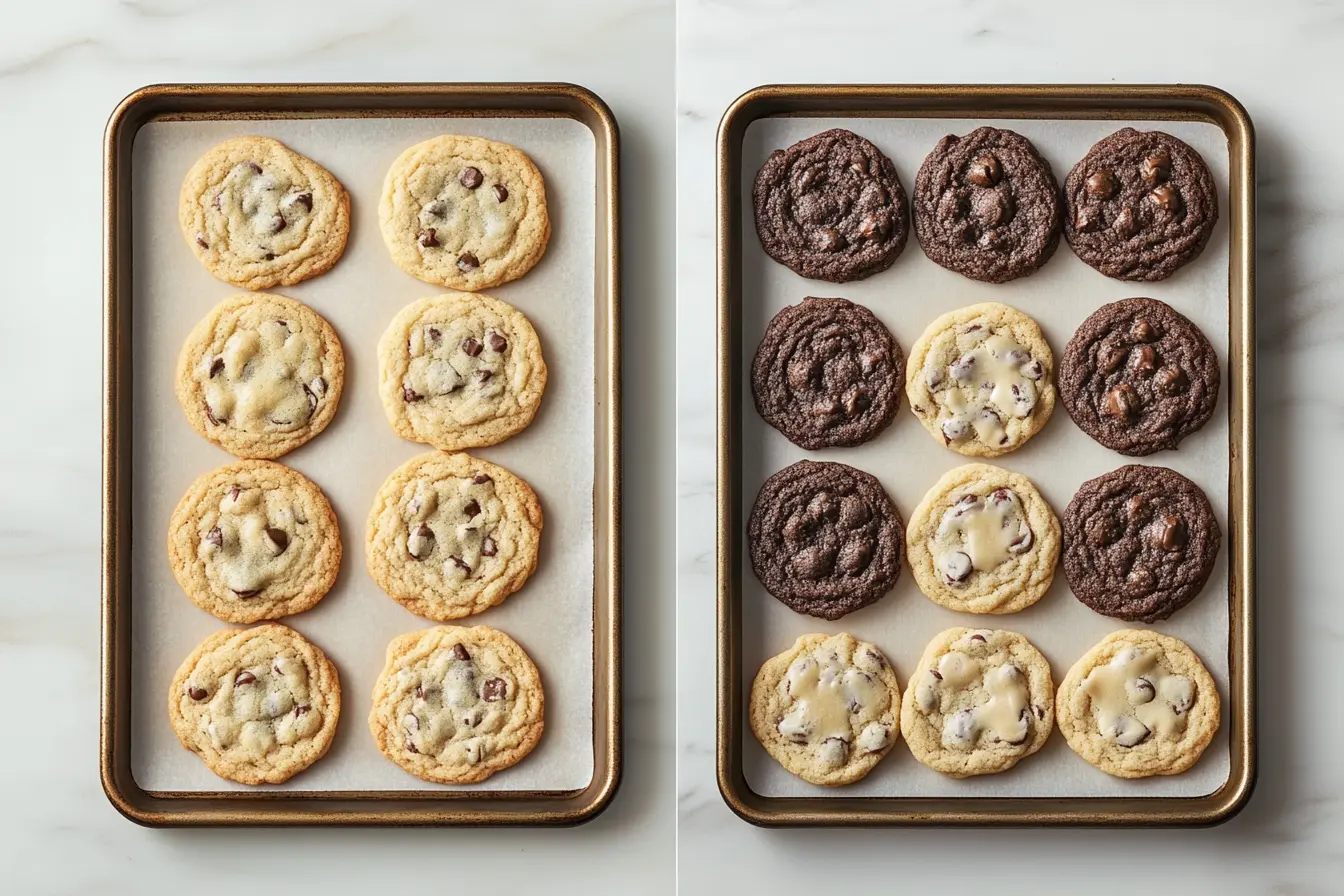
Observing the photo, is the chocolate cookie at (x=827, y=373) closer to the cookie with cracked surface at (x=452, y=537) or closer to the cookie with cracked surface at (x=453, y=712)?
the cookie with cracked surface at (x=452, y=537)

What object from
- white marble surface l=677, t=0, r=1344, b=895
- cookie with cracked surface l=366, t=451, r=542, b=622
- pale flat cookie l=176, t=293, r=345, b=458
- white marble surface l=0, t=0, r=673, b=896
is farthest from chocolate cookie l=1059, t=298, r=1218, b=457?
pale flat cookie l=176, t=293, r=345, b=458

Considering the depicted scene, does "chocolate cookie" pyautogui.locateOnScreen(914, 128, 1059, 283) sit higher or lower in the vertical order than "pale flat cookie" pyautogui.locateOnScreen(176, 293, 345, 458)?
higher

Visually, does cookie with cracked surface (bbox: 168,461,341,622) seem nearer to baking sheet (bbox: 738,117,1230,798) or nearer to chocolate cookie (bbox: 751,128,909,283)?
baking sheet (bbox: 738,117,1230,798)

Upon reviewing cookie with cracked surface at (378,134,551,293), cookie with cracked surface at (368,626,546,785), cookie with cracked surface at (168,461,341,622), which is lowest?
cookie with cracked surface at (368,626,546,785)

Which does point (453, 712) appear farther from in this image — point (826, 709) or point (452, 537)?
point (826, 709)

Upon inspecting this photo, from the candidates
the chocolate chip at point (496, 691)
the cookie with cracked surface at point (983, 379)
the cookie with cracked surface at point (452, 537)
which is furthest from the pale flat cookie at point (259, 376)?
the cookie with cracked surface at point (983, 379)

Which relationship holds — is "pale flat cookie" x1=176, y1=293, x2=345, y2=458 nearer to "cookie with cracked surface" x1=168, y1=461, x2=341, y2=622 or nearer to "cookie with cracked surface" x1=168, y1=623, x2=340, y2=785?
"cookie with cracked surface" x1=168, y1=461, x2=341, y2=622
